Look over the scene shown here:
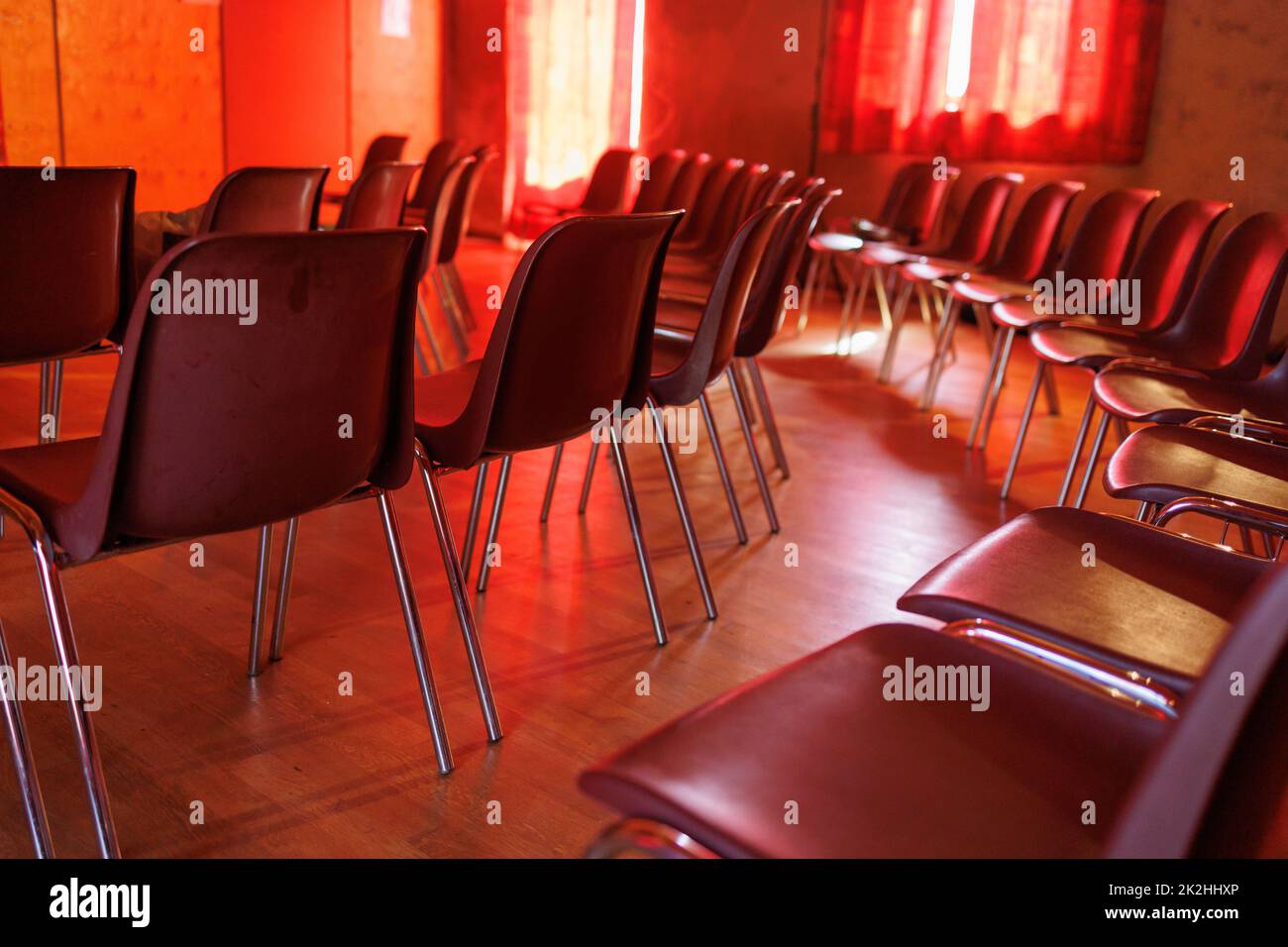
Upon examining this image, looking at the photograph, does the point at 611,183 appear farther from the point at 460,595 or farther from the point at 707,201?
the point at 460,595

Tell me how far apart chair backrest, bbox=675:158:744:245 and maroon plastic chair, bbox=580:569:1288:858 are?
425cm

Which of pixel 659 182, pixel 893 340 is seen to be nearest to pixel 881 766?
pixel 893 340

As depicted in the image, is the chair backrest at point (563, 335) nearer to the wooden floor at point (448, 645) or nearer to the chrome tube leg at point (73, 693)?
the wooden floor at point (448, 645)

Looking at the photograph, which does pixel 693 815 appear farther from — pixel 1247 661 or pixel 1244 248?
pixel 1244 248

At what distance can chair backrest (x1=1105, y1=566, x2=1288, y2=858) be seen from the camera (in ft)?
2.54

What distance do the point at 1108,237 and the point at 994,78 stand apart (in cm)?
293

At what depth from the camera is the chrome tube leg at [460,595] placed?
6.39 ft

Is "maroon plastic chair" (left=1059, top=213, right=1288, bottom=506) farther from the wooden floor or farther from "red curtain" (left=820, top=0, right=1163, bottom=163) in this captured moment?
"red curtain" (left=820, top=0, right=1163, bottom=163)

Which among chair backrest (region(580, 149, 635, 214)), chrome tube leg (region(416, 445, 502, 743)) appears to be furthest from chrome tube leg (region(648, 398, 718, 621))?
chair backrest (region(580, 149, 635, 214))

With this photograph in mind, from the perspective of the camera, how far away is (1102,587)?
4.93 ft

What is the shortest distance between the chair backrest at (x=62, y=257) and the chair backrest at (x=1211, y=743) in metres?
2.30

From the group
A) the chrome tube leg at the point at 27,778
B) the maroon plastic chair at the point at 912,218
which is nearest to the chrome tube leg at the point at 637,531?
the chrome tube leg at the point at 27,778

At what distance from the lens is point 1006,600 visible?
143 cm
